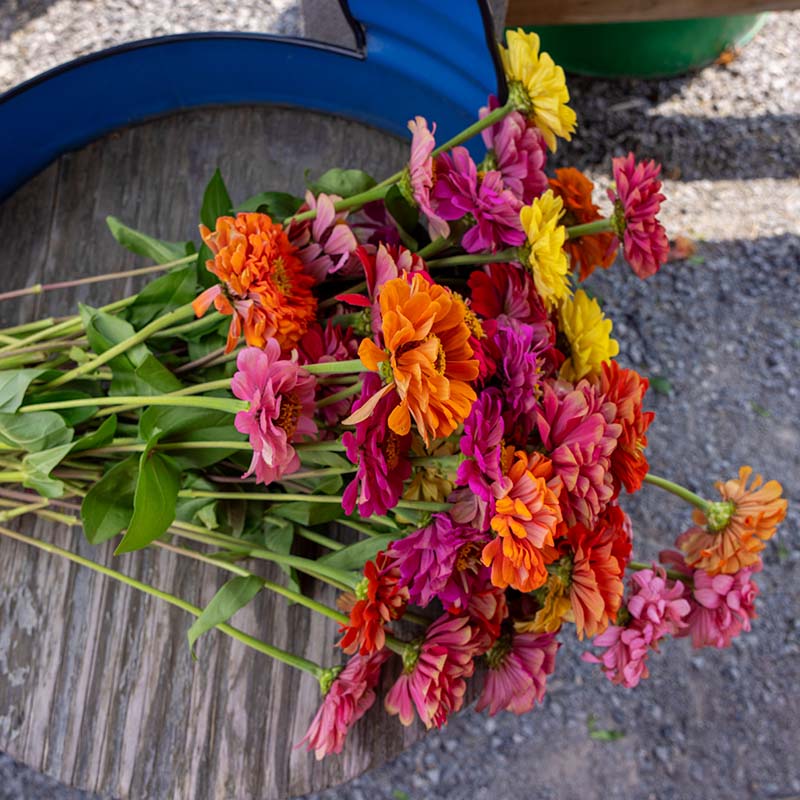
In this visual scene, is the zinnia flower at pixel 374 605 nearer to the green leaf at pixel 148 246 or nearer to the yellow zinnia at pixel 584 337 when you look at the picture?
the yellow zinnia at pixel 584 337

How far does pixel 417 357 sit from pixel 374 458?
0.29ft

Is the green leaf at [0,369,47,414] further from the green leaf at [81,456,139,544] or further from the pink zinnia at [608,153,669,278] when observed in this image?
the pink zinnia at [608,153,669,278]

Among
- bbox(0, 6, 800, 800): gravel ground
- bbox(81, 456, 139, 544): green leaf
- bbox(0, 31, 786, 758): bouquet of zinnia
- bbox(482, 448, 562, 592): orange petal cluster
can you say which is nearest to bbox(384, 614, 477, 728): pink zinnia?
bbox(0, 31, 786, 758): bouquet of zinnia

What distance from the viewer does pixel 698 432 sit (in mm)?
1386

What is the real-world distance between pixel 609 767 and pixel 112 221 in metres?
1.04

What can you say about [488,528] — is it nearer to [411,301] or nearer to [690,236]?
[411,301]

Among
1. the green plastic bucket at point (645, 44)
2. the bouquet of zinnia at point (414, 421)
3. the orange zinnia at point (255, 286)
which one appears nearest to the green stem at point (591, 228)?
the bouquet of zinnia at point (414, 421)

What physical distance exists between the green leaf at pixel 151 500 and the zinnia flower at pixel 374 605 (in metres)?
0.15

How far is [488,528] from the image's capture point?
560 millimetres

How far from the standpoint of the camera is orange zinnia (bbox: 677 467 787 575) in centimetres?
66

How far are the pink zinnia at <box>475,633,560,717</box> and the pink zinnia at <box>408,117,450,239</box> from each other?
33 cm

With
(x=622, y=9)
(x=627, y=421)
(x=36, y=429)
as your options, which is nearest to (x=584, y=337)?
(x=627, y=421)

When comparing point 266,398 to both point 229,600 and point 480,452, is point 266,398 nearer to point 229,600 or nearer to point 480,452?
point 480,452

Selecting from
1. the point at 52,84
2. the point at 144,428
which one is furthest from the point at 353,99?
the point at 144,428
